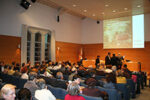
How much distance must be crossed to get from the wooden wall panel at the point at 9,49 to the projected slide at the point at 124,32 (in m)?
8.82

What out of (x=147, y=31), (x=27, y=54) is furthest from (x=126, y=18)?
(x=27, y=54)

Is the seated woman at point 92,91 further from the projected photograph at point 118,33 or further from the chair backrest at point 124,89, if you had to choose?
the projected photograph at point 118,33

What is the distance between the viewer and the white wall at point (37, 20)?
9984 millimetres

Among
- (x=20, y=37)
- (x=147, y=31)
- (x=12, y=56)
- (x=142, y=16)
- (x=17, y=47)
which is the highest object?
(x=142, y=16)

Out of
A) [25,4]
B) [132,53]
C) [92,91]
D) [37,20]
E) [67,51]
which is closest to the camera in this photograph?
[92,91]

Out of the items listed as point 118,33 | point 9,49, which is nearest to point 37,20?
point 9,49

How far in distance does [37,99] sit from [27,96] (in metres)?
0.57

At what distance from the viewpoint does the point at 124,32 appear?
43.9ft

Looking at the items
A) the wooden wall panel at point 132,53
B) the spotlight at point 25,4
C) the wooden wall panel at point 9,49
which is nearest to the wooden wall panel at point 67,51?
the wooden wall panel at point 132,53

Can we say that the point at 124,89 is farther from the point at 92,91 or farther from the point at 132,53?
the point at 132,53

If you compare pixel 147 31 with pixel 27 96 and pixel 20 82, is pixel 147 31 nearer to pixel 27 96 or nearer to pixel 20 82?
pixel 20 82

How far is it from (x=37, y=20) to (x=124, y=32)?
8.28m

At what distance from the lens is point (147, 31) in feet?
41.0

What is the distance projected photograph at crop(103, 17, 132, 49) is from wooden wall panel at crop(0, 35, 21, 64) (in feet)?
28.8
